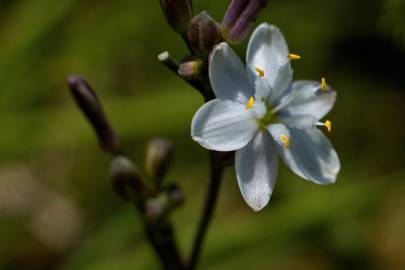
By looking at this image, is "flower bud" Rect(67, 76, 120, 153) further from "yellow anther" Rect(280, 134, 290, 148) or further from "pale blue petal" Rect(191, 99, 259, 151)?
"yellow anther" Rect(280, 134, 290, 148)

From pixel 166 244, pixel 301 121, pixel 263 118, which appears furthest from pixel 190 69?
pixel 166 244

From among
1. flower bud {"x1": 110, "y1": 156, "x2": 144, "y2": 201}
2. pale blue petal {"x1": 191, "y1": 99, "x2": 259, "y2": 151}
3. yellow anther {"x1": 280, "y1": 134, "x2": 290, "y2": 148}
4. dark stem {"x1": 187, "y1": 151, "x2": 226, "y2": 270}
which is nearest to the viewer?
pale blue petal {"x1": 191, "y1": 99, "x2": 259, "y2": 151}

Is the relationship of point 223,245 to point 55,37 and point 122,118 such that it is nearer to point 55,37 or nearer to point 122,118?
point 122,118

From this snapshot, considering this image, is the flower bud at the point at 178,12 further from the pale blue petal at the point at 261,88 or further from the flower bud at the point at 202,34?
the pale blue petal at the point at 261,88

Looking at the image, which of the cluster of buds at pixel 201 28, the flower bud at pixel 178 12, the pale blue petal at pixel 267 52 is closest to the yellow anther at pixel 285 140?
the pale blue petal at pixel 267 52

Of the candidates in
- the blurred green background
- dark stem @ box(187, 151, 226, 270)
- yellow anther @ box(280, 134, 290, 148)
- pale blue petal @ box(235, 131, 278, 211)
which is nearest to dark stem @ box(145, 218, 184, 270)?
dark stem @ box(187, 151, 226, 270)

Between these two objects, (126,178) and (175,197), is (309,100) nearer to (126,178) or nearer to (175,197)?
(175,197)
